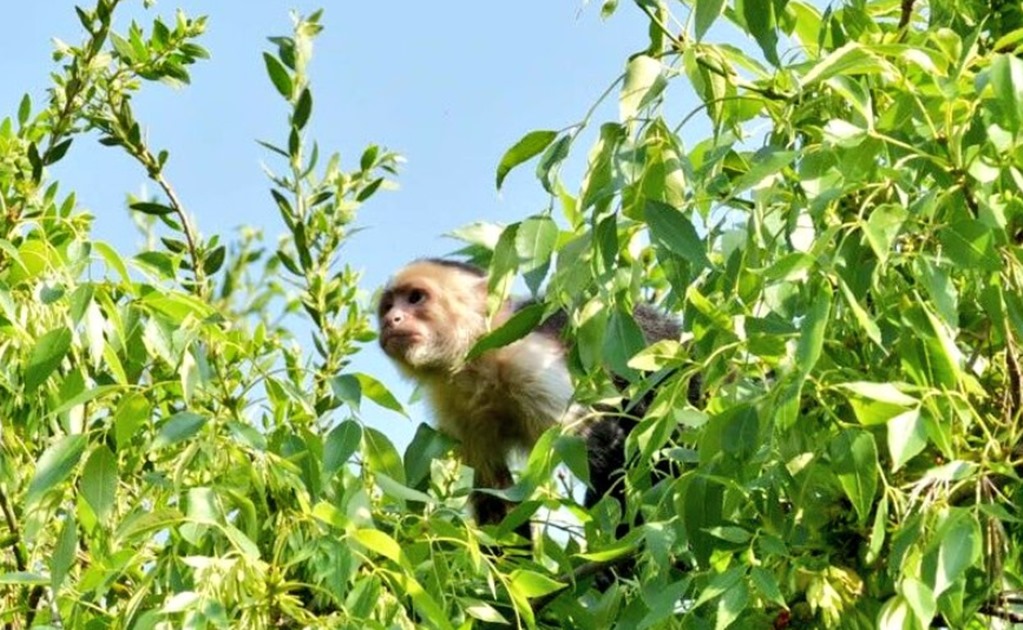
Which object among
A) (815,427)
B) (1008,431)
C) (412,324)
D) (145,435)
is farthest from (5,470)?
(412,324)

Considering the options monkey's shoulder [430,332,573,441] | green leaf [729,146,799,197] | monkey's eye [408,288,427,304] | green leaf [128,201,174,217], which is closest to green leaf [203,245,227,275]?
green leaf [128,201,174,217]

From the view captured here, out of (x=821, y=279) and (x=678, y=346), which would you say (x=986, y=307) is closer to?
(x=821, y=279)

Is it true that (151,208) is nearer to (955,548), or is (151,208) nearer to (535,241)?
(535,241)

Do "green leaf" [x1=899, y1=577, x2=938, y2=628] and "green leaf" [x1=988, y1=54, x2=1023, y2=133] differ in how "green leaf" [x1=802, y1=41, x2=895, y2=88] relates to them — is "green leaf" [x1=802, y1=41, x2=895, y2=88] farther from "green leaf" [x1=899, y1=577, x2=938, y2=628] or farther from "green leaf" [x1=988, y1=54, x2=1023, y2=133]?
"green leaf" [x1=899, y1=577, x2=938, y2=628]

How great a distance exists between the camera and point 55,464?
3105 mm

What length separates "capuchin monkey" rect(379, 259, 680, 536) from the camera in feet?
22.6

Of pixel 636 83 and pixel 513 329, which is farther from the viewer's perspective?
pixel 513 329

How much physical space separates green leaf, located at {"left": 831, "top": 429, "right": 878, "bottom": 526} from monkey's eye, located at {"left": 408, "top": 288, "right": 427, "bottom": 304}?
5.17 meters

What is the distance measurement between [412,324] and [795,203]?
4909 mm

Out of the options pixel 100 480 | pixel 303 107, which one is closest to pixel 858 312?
pixel 100 480

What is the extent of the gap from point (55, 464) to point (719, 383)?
3.72 feet

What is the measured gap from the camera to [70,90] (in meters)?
4.55

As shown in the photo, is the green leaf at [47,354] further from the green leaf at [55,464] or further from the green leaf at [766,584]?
the green leaf at [766,584]

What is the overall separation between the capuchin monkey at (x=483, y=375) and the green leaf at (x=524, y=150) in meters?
3.84
